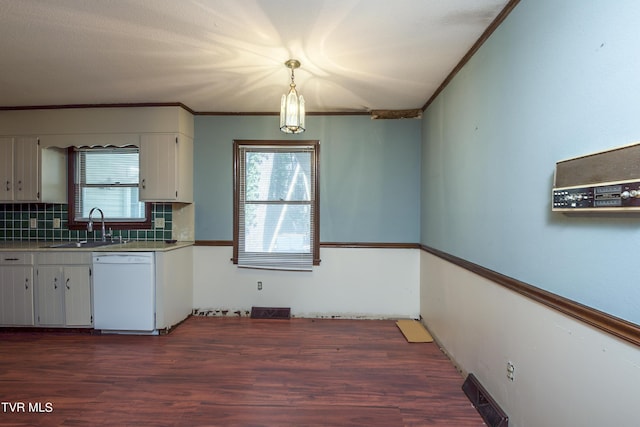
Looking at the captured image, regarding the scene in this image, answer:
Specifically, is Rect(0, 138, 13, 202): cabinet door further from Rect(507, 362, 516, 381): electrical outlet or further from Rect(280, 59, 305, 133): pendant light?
Rect(507, 362, 516, 381): electrical outlet

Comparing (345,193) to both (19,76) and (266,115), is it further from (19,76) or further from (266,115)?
(19,76)

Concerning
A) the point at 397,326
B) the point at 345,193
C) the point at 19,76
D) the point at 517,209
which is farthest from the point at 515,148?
the point at 19,76

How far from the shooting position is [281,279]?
368 centimetres

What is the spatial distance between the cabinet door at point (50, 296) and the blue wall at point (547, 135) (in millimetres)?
3908

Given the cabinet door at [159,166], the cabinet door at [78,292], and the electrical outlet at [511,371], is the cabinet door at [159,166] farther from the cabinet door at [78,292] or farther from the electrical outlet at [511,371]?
the electrical outlet at [511,371]

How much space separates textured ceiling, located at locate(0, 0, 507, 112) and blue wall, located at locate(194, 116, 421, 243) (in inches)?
17.5

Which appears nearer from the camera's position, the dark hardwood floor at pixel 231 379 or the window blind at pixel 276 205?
the dark hardwood floor at pixel 231 379

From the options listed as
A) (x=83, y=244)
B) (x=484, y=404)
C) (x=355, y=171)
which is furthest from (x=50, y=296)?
(x=484, y=404)

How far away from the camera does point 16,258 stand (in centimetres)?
314

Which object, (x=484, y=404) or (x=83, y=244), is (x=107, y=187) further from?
(x=484, y=404)

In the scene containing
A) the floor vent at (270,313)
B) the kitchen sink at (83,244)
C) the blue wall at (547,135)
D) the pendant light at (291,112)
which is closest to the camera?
the blue wall at (547,135)

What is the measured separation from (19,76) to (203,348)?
2.90 meters

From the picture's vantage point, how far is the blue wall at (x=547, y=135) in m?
1.04

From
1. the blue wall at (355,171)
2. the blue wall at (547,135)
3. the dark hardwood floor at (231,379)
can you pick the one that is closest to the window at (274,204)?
the blue wall at (355,171)
